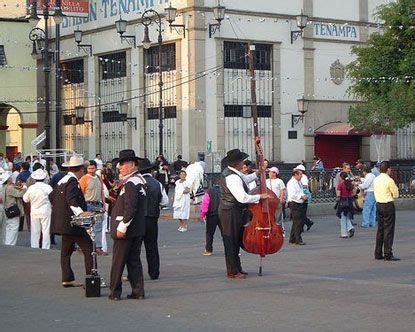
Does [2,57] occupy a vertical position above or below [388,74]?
above

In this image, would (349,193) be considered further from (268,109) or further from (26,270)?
(268,109)

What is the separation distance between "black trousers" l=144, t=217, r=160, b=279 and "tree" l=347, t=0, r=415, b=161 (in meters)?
25.3

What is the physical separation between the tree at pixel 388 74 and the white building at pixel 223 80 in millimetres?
2547

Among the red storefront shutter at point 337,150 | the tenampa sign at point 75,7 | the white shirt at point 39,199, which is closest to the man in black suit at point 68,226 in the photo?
the white shirt at point 39,199

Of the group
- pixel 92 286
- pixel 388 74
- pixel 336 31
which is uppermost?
pixel 336 31

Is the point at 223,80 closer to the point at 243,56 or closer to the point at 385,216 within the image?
the point at 243,56

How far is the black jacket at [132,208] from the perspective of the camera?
37.7 ft

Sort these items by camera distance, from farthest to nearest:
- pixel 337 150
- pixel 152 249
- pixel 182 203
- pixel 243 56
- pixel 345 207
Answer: pixel 337 150 → pixel 243 56 → pixel 182 203 → pixel 345 207 → pixel 152 249

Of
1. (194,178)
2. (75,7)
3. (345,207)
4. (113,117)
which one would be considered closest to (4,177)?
A: (194,178)

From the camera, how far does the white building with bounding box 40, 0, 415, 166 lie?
40.2 m

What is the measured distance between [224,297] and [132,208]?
160 centimetres

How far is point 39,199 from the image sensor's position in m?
18.8

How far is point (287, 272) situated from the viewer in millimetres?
15266

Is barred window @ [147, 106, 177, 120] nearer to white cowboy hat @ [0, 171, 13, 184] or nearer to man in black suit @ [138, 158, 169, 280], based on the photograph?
white cowboy hat @ [0, 171, 13, 184]
